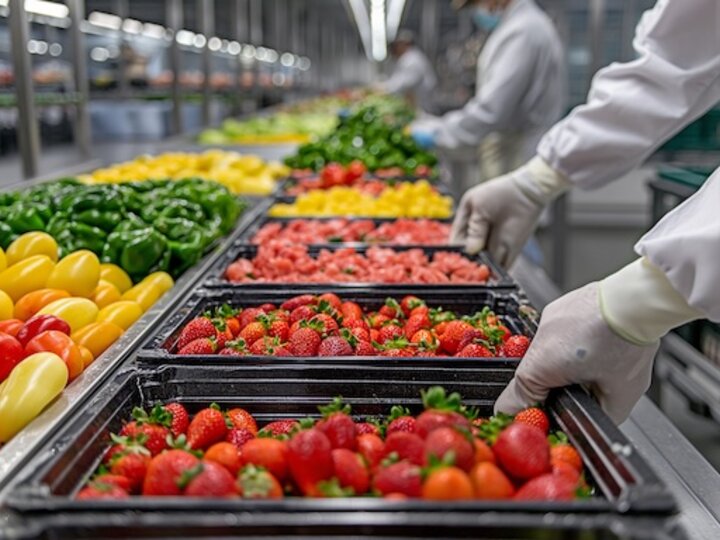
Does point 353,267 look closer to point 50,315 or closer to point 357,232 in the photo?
point 357,232

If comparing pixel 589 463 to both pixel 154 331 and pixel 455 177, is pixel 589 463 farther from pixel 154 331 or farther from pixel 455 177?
pixel 455 177

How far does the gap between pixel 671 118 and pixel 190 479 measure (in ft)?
6.23

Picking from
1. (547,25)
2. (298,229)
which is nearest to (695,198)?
(298,229)

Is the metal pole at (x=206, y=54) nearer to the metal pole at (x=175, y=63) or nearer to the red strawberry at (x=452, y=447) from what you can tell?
the metal pole at (x=175, y=63)

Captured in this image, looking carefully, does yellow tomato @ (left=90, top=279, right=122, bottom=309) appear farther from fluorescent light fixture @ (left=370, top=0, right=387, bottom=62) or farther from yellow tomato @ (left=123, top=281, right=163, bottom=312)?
fluorescent light fixture @ (left=370, top=0, right=387, bottom=62)

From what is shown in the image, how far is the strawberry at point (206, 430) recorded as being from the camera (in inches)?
50.0

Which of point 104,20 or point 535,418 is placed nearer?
point 535,418

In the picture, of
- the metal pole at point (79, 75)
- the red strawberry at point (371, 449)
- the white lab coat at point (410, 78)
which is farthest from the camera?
the white lab coat at point (410, 78)

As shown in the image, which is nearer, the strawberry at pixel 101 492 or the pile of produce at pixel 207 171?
the strawberry at pixel 101 492

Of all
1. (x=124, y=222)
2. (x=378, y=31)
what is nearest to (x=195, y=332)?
(x=124, y=222)

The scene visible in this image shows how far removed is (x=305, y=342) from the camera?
1611 mm

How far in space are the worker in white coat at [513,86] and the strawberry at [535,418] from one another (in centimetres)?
423

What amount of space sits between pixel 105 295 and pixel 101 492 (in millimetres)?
1074

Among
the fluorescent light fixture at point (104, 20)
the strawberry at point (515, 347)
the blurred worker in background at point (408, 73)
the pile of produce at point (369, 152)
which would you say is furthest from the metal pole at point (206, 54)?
the strawberry at point (515, 347)
